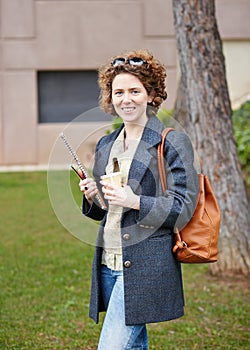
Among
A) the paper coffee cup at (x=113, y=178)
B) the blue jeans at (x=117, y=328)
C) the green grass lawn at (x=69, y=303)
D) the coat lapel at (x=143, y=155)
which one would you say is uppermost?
the coat lapel at (x=143, y=155)

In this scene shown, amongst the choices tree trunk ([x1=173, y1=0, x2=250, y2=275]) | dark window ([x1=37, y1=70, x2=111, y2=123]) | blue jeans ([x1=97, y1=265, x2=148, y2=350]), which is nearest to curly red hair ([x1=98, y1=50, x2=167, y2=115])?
blue jeans ([x1=97, y1=265, x2=148, y2=350])

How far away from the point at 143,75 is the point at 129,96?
0.39 ft

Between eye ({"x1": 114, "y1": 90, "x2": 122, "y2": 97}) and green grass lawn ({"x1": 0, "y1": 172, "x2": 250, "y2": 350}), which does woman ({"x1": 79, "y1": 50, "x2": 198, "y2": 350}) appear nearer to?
eye ({"x1": 114, "y1": 90, "x2": 122, "y2": 97})

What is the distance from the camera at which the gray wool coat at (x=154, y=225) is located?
9.46 feet

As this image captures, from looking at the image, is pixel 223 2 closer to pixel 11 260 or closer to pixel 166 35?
pixel 166 35

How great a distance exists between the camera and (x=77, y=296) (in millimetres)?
5902

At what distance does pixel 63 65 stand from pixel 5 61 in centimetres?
136

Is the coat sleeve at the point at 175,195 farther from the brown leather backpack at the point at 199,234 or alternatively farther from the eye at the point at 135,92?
the eye at the point at 135,92

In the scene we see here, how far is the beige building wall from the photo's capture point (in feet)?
52.1

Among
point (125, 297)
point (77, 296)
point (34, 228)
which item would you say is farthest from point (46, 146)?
point (125, 297)

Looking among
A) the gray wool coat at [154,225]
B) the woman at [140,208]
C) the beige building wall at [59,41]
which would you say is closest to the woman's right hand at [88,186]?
the woman at [140,208]

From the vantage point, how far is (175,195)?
9.41 feet

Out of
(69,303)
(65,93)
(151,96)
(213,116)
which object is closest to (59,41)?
(65,93)

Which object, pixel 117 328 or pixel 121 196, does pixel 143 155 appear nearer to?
pixel 121 196
